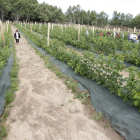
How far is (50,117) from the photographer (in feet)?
11.1

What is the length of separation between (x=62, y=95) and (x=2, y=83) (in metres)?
1.94

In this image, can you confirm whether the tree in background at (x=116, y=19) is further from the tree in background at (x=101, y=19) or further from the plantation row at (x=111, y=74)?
the plantation row at (x=111, y=74)

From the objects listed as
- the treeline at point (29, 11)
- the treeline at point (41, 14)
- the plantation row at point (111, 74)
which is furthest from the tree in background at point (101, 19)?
the plantation row at point (111, 74)

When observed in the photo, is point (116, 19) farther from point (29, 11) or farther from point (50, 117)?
point (50, 117)

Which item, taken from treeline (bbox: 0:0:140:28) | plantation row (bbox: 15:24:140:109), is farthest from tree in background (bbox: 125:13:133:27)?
plantation row (bbox: 15:24:140:109)

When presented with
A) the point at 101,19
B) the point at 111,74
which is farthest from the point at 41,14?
the point at 111,74

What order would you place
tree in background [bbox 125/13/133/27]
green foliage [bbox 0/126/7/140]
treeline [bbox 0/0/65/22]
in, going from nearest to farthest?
green foliage [bbox 0/126/7/140] < treeline [bbox 0/0/65/22] < tree in background [bbox 125/13/133/27]

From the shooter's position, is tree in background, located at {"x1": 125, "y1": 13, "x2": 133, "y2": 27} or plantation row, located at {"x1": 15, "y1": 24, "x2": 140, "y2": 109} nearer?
plantation row, located at {"x1": 15, "y1": 24, "x2": 140, "y2": 109}

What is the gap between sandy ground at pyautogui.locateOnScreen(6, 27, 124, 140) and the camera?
9.39 ft

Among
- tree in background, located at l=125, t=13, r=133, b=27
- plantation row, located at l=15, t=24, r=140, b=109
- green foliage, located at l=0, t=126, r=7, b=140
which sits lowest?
green foliage, located at l=0, t=126, r=7, b=140

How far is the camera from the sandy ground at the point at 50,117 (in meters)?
2.86

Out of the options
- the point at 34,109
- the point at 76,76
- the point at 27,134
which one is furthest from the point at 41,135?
the point at 76,76

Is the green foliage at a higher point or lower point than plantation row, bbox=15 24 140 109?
lower

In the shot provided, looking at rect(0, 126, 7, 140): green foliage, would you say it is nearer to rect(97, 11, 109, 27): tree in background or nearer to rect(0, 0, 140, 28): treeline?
rect(0, 0, 140, 28): treeline
